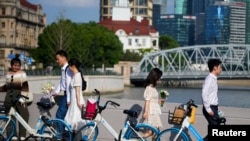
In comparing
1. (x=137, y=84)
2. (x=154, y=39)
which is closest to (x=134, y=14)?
(x=154, y=39)

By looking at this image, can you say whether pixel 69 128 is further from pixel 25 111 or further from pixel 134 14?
pixel 134 14

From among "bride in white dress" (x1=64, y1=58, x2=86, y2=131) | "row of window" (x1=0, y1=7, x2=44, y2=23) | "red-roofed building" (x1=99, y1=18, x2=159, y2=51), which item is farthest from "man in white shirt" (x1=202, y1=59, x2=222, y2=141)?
"red-roofed building" (x1=99, y1=18, x2=159, y2=51)

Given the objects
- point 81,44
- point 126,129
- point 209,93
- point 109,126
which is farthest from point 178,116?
point 81,44

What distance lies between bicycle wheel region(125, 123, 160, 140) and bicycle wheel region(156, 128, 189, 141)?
0.47 feet

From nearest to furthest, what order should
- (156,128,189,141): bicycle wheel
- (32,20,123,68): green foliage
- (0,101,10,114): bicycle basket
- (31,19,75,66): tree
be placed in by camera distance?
(156,128,189,141): bicycle wheel → (0,101,10,114): bicycle basket → (31,19,75,66): tree → (32,20,123,68): green foliage

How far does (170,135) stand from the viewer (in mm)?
10227

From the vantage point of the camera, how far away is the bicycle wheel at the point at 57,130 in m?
10.8

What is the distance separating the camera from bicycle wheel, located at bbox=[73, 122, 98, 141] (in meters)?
10.7

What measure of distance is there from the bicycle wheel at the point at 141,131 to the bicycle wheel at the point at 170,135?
0.14m

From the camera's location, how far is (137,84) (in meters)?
101

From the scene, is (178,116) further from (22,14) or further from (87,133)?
(22,14)

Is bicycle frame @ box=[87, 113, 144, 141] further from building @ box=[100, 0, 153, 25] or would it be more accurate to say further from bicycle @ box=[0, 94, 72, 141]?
building @ box=[100, 0, 153, 25]

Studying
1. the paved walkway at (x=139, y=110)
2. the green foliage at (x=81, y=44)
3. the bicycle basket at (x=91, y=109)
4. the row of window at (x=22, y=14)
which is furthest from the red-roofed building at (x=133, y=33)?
the bicycle basket at (x=91, y=109)

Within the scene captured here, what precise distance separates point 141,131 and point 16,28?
3832 inches
